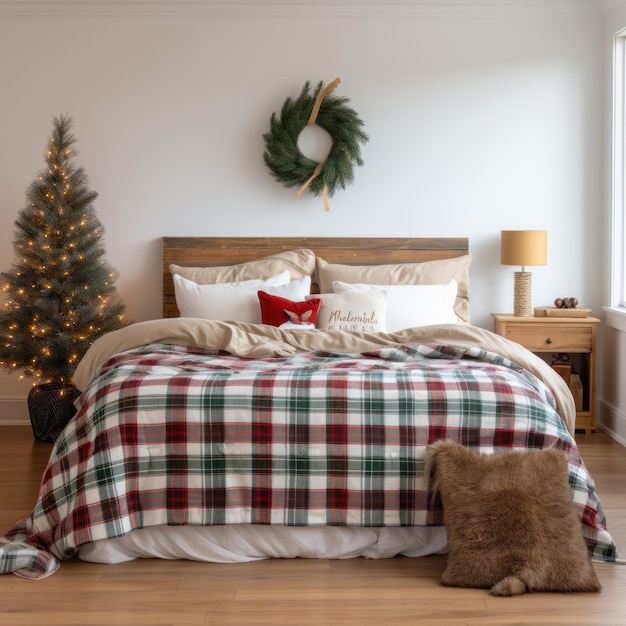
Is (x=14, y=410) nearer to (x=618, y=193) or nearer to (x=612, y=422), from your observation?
(x=612, y=422)

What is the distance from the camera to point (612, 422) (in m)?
4.91

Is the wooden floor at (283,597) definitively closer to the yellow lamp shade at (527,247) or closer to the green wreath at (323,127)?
the yellow lamp shade at (527,247)

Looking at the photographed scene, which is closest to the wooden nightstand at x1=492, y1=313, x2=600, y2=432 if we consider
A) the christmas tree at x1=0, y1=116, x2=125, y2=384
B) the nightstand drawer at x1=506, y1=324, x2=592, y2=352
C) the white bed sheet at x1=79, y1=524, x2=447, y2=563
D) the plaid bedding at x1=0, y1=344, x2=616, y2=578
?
the nightstand drawer at x1=506, y1=324, x2=592, y2=352

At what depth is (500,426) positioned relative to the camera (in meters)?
2.93

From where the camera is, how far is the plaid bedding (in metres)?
2.86

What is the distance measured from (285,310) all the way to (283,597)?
6.50 feet

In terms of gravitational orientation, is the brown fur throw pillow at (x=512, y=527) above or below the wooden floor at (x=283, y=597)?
above

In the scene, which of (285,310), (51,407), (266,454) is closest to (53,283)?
(51,407)

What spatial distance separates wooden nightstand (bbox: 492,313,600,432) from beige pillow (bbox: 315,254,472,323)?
0.27 meters

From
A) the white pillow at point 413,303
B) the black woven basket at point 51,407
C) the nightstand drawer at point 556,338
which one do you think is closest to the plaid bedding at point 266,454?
the white pillow at point 413,303

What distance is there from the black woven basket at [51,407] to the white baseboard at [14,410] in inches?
21.3

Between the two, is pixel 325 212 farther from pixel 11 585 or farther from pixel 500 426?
pixel 11 585

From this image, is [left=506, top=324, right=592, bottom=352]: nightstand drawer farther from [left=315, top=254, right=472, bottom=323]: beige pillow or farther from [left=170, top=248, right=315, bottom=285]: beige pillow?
[left=170, top=248, right=315, bottom=285]: beige pillow

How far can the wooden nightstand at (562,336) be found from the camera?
4.78 metres
